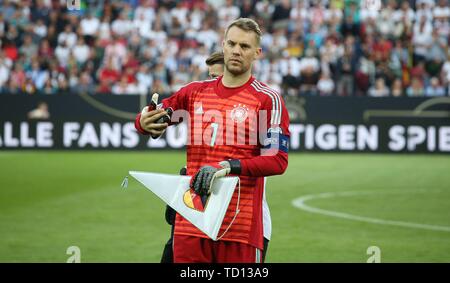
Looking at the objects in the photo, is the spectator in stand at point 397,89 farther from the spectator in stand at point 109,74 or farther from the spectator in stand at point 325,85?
the spectator in stand at point 109,74

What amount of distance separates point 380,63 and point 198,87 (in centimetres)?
2034

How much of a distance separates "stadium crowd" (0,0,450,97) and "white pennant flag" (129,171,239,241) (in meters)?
18.6

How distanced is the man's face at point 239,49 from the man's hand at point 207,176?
2.13ft

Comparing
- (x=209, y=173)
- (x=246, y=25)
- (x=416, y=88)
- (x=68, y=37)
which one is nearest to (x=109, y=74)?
(x=68, y=37)

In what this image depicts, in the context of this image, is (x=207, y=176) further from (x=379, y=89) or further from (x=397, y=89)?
(x=379, y=89)

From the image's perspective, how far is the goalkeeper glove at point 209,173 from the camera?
5.71m

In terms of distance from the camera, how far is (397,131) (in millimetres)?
23391

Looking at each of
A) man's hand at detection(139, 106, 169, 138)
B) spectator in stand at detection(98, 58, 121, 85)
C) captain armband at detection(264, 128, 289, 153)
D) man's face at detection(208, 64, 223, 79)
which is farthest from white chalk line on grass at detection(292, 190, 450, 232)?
spectator in stand at detection(98, 58, 121, 85)

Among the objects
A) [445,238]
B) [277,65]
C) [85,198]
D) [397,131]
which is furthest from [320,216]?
[277,65]

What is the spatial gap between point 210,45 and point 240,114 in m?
21.0

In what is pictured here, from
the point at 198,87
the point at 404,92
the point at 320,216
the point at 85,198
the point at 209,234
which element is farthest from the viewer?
the point at 404,92

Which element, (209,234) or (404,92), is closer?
(209,234)

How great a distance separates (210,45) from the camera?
26.9m

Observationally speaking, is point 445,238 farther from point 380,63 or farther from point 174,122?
point 380,63
